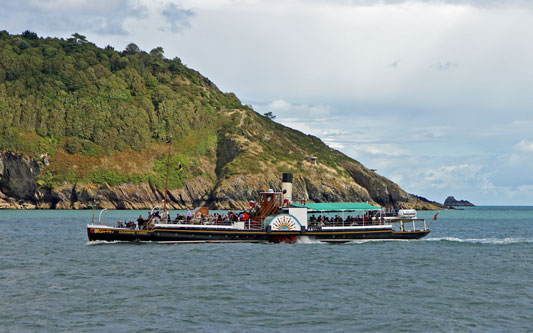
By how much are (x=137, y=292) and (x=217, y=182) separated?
12886cm

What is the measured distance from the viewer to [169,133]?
16912 cm

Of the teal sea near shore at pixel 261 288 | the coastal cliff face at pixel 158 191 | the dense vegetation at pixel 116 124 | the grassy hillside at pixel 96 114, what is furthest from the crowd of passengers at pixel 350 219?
the grassy hillside at pixel 96 114

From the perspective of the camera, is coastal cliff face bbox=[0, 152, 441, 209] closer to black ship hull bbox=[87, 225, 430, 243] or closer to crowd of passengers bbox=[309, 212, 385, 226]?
crowd of passengers bbox=[309, 212, 385, 226]

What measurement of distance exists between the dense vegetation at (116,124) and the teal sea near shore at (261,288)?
105 m

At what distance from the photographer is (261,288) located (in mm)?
30109

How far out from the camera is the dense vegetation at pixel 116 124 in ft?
492

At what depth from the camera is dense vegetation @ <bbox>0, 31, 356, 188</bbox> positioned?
14988 cm

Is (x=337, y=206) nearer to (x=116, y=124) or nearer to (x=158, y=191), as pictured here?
(x=158, y=191)

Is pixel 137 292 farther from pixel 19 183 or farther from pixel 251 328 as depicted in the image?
pixel 19 183

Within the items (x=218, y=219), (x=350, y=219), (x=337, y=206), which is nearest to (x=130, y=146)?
(x=218, y=219)

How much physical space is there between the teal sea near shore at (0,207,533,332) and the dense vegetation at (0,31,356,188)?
104878 mm

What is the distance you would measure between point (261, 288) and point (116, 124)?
13958 centimetres

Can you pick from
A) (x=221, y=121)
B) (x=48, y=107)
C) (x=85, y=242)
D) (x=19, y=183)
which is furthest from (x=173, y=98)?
(x=85, y=242)

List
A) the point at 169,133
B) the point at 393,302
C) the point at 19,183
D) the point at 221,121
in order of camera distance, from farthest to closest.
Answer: the point at 221,121
the point at 169,133
the point at 19,183
the point at 393,302
